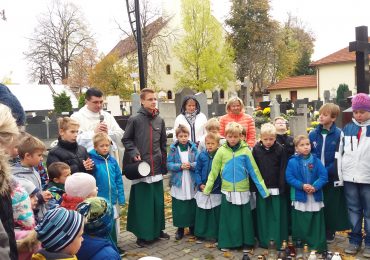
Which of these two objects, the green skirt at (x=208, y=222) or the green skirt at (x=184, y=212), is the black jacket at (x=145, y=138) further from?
the green skirt at (x=208, y=222)

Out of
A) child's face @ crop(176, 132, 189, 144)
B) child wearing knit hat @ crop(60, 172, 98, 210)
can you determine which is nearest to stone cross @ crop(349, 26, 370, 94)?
child's face @ crop(176, 132, 189, 144)

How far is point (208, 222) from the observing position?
16.5ft

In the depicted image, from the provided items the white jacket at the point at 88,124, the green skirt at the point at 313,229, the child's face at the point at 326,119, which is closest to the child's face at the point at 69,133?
the white jacket at the point at 88,124

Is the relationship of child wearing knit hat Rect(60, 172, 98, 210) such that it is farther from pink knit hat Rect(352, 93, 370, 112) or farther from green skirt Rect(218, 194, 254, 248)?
pink knit hat Rect(352, 93, 370, 112)

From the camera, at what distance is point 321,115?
15.1 feet

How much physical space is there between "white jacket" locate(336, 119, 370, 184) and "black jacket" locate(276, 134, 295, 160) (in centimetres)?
55

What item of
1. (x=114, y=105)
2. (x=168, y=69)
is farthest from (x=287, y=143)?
(x=168, y=69)

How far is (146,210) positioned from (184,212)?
0.55m

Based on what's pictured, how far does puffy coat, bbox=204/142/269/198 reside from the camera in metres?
4.54

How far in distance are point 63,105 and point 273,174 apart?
978 inches

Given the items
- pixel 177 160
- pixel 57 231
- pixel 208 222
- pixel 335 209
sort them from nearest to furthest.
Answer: pixel 57 231 → pixel 335 209 → pixel 208 222 → pixel 177 160

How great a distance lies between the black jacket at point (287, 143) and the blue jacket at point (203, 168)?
0.92 m

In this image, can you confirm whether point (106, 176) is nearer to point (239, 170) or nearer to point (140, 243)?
point (140, 243)

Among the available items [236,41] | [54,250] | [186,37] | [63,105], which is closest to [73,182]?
[54,250]
